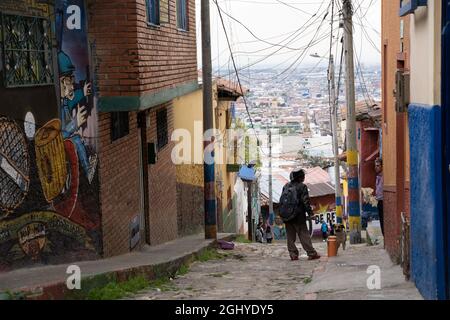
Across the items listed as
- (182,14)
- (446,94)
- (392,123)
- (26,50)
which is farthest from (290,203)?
(446,94)

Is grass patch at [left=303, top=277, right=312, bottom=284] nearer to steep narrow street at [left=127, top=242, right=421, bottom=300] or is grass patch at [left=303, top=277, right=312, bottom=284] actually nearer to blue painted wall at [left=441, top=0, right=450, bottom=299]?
steep narrow street at [left=127, top=242, right=421, bottom=300]

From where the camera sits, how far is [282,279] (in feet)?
36.9

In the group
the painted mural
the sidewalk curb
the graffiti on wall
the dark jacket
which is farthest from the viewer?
the graffiti on wall

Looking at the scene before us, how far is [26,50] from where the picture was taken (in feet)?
29.8

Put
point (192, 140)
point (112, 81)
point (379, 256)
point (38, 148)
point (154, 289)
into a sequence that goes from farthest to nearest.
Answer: point (192, 140) < point (379, 256) < point (112, 81) < point (154, 289) < point (38, 148)

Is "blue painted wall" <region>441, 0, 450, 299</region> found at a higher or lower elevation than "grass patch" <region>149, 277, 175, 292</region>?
higher

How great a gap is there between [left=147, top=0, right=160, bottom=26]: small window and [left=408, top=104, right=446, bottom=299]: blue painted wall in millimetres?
5162

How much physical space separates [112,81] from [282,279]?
3673 millimetres

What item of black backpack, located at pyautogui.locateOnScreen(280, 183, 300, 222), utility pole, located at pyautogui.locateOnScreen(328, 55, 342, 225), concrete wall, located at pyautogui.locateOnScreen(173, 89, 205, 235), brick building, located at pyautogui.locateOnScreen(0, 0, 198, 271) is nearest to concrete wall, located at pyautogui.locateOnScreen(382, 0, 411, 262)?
black backpack, located at pyautogui.locateOnScreen(280, 183, 300, 222)

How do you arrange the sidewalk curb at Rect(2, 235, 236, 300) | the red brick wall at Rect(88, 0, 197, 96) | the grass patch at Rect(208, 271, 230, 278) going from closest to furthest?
the sidewalk curb at Rect(2, 235, 236, 300) < the red brick wall at Rect(88, 0, 197, 96) < the grass patch at Rect(208, 271, 230, 278)

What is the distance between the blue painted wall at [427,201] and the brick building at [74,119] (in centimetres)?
423

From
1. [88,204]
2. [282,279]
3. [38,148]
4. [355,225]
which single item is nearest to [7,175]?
[38,148]

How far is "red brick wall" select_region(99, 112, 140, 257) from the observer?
10906mm

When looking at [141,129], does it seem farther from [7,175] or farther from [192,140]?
[192,140]
